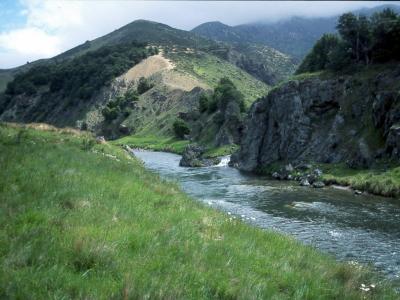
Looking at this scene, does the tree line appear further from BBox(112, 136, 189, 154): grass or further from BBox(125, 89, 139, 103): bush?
BBox(125, 89, 139, 103): bush

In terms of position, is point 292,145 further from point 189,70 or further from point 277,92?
point 189,70

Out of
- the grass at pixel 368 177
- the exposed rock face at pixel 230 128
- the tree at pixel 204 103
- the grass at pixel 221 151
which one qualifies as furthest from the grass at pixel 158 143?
the grass at pixel 368 177

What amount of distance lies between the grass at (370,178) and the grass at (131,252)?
33654mm

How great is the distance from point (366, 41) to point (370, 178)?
31.5 metres

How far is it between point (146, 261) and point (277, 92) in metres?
68.1

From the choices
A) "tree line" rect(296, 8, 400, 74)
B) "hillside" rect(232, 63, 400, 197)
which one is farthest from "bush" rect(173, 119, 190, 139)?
"tree line" rect(296, 8, 400, 74)

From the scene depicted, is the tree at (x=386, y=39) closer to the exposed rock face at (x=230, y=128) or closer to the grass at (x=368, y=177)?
the grass at (x=368, y=177)

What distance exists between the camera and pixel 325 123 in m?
66.4

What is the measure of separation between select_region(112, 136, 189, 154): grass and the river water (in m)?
62.7

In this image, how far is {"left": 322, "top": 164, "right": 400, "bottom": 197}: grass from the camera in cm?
4428

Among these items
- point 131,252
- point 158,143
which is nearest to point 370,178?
point 131,252

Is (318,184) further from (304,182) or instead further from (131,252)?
(131,252)

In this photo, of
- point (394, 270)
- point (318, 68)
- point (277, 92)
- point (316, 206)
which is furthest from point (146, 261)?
point (318, 68)

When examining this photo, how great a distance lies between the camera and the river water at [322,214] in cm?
2383
